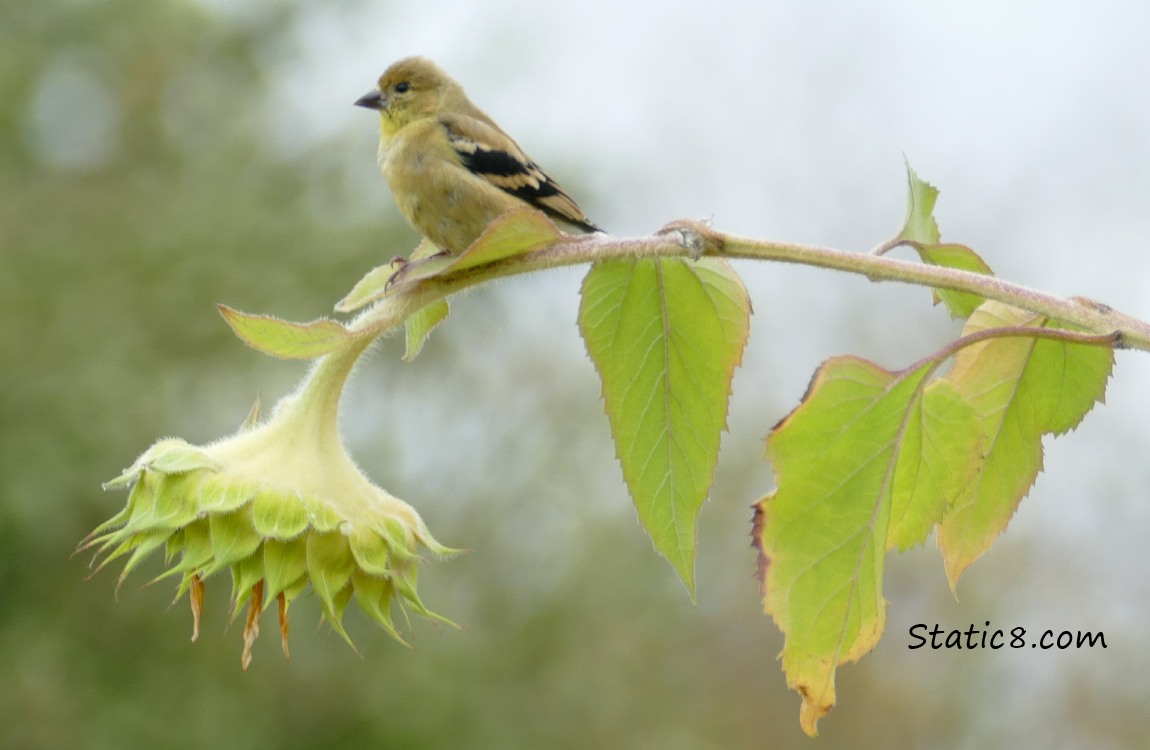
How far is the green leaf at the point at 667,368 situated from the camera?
0.87 m

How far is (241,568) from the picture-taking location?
2.93 feet

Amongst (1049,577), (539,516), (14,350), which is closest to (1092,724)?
(1049,577)

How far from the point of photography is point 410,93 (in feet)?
6.16

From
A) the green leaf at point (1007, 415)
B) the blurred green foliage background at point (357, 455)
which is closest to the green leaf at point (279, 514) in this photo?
the green leaf at point (1007, 415)

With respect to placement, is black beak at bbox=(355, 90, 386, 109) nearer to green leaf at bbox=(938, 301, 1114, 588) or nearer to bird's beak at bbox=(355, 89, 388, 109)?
bird's beak at bbox=(355, 89, 388, 109)

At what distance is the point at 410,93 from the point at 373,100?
0.06 meters

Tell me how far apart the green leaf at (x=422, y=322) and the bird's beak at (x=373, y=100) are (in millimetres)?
965

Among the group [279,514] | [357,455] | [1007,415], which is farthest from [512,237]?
[357,455]

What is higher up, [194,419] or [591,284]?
[194,419]

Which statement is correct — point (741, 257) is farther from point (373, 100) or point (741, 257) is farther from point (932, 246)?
point (373, 100)

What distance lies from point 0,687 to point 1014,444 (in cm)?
942

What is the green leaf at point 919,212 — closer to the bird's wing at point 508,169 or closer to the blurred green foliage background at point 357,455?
the bird's wing at point 508,169

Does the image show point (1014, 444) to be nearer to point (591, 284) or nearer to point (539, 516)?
point (591, 284)

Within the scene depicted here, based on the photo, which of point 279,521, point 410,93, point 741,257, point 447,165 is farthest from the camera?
point 410,93
